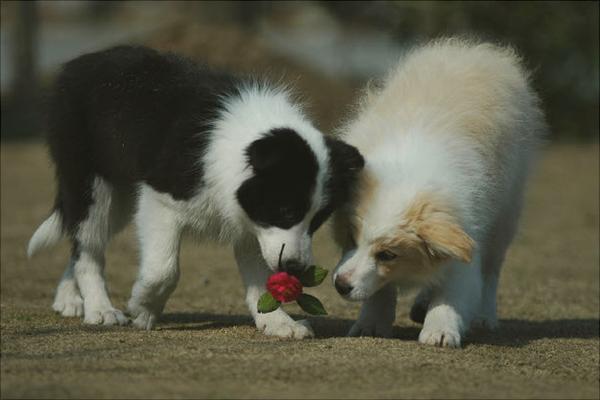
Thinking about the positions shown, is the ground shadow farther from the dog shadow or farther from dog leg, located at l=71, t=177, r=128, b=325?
dog leg, located at l=71, t=177, r=128, b=325

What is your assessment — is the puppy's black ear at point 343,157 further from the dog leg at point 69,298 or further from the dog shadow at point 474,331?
the dog leg at point 69,298

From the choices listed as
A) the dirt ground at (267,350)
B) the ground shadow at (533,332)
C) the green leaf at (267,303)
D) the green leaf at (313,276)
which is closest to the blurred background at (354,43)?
the dirt ground at (267,350)

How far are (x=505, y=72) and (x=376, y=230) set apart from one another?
2014 millimetres

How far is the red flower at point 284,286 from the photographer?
5715 millimetres

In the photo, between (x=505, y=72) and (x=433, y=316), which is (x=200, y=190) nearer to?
(x=433, y=316)

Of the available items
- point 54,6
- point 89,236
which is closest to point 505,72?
point 89,236

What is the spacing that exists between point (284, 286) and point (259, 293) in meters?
0.79

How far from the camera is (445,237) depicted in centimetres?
586

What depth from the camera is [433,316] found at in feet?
20.8

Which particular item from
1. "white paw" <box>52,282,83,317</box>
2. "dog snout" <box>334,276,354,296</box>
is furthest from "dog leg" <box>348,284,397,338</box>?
"white paw" <box>52,282,83,317</box>

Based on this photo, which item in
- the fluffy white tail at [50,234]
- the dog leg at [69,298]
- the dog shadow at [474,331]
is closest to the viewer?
the dog shadow at [474,331]

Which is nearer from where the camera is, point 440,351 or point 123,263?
point 440,351

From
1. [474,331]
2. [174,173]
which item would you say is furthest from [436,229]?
[474,331]

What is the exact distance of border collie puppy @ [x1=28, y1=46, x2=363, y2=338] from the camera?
566cm
